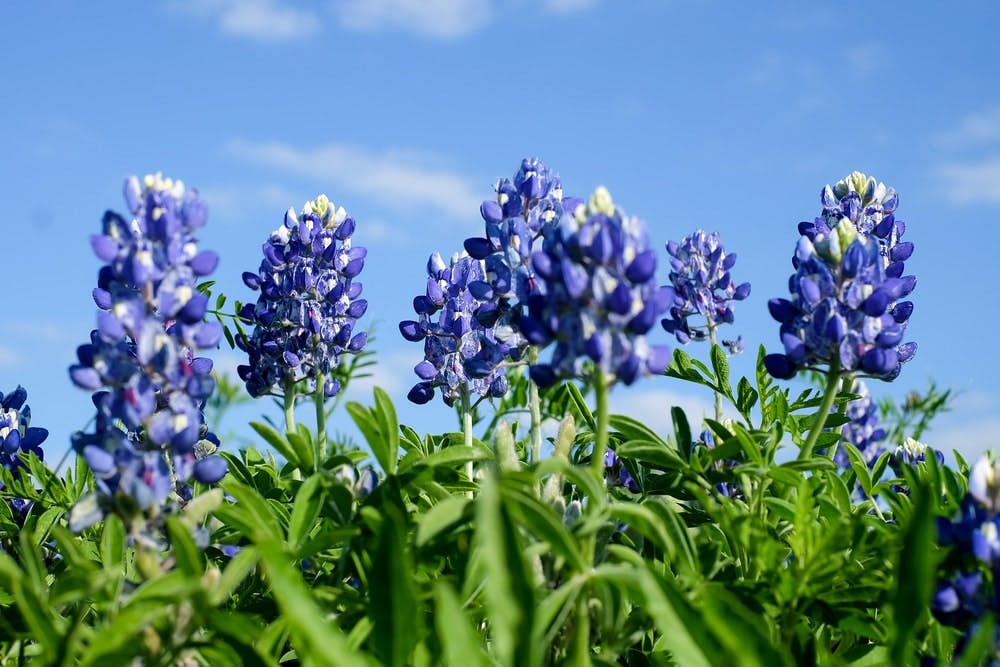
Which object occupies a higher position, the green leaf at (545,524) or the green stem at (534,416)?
the green stem at (534,416)

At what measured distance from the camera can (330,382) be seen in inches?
218

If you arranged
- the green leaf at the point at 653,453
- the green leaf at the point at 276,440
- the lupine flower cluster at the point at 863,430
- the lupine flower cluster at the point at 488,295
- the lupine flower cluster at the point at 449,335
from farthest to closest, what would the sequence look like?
the lupine flower cluster at the point at 863,430, the lupine flower cluster at the point at 449,335, the lupine flower cluster at the point at 488,295, the green leaf at the point at 653,453, the green leaf at the point at 276,440

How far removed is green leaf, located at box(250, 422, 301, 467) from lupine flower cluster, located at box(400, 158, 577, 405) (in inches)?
27.4

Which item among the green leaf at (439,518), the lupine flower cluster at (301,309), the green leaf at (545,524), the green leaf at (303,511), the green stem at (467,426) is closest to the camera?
the green leaf at (545,524)

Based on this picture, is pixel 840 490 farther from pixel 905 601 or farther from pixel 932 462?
pixel 905 601

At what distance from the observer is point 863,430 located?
852 centimetres

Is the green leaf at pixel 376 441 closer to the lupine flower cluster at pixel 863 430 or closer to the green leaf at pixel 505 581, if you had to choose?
the green leaf at pixel 505 581

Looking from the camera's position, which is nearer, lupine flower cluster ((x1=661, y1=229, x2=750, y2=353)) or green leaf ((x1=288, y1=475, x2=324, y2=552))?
green leaf ((x1=288, y1=475, x2=324, y2=552))

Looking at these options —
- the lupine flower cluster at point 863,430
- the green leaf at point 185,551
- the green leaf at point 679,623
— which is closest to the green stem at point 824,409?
the green leaf at point 679,623

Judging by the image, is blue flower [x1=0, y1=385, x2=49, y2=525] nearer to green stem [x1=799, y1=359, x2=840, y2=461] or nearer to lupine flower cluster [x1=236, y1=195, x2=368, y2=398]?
lupine flower cluster [x1=236, y1=195, x2=368, y2=398]

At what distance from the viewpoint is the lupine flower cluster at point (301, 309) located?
16.9ft

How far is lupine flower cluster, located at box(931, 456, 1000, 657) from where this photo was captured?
8.29 feet

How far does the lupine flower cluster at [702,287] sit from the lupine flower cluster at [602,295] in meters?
3.15

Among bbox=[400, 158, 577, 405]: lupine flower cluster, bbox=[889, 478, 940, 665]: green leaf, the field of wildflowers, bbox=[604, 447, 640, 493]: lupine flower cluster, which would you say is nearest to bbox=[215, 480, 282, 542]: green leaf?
the field of wildflowers
